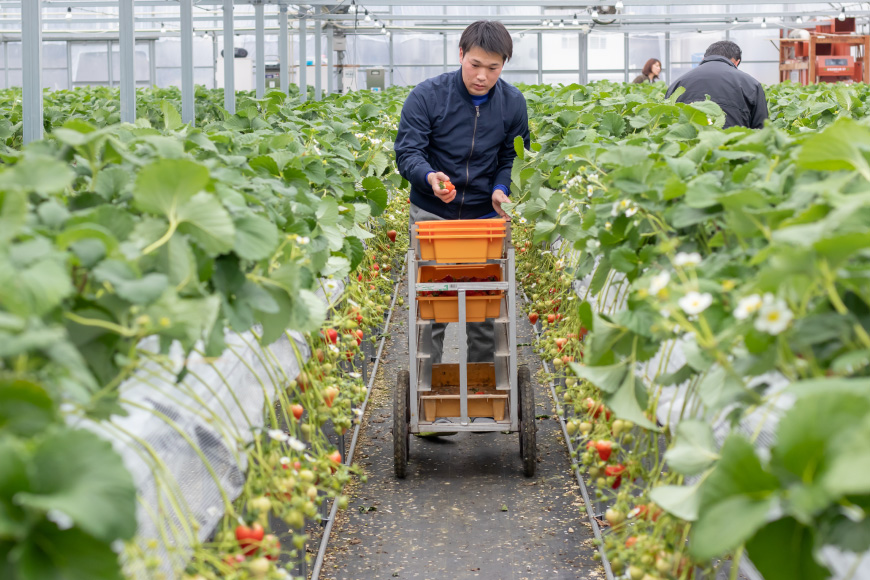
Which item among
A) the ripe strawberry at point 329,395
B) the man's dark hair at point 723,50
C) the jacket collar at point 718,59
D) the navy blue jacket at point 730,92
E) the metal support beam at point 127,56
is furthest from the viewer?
the man's dark hair at point 723,50

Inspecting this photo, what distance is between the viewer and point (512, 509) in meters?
3.81

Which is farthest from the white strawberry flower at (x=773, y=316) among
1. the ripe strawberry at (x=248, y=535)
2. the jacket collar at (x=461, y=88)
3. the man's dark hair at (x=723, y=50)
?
the man's dark hair at (x=723, y=50)

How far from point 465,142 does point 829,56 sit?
18.4 metres

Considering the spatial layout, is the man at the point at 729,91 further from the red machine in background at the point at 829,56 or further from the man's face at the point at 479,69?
the red machine in background at the point at 829,56

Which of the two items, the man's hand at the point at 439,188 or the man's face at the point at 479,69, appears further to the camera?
the man's face at the point at 479,69

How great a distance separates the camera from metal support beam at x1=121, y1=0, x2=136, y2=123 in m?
4.66

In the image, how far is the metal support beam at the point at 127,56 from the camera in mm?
4656

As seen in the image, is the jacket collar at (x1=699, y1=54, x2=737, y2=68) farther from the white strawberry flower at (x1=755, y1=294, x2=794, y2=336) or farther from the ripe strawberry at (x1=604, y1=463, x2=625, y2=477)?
the white strawberry flower at (x1=755, y1=294, x2=794, y2=336)

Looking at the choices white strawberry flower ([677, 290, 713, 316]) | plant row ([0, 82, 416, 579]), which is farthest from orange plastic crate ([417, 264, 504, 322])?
white strawberry flower ([677, 290, 713, 316])

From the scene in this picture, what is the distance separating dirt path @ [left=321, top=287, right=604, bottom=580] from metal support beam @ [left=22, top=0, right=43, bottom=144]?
6.57 ft

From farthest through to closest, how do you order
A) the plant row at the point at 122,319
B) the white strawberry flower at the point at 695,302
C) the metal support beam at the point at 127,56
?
the metal support beam at the point at 127,56 < the white strawberry flower at the point at 695,302 < the plant row at the point at 122,319

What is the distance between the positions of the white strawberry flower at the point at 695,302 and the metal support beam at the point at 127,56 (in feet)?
12.4

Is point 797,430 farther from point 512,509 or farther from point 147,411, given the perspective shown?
point 512,509

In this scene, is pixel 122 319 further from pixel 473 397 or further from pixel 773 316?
pixel 473 397
